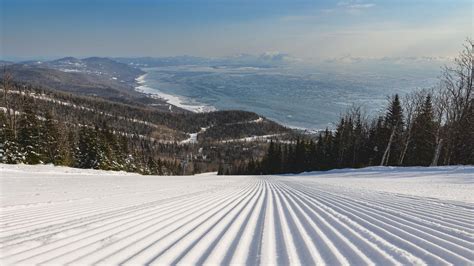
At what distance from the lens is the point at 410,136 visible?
114 ft

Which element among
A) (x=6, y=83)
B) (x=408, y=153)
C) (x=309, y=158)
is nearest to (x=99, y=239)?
(x=6, y=83)

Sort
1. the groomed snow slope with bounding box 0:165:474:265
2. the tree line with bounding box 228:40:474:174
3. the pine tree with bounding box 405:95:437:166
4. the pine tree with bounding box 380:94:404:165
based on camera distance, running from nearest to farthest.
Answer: the groomed snow slope with bounding box 0:165:474:265 → the tree line with bounding box 228:40:474:174 → the pine tree with bounding box 405:95:437:166 → the pine tree with bounding box 380:94:404:165

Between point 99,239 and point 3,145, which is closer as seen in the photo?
point 99,239

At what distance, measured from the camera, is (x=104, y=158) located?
3678 centimetres

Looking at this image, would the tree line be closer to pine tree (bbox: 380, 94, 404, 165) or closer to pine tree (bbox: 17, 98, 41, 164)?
pine tree (bbox: 380, 94, 404, 165)

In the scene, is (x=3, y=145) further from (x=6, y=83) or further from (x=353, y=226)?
(x=353, y=226)

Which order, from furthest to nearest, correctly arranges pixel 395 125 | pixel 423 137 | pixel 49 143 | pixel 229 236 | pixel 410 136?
pixel 395 125
pixel 423 137
pixel 410 136
pixel 49 143
pixel 229 236

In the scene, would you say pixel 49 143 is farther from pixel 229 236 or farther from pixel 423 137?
pixel 423 137

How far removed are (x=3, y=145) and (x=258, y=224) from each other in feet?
86.2

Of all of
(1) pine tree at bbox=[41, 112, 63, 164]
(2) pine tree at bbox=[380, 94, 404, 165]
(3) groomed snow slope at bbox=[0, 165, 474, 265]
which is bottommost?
(3) groomed snow slope at bbox=[0, 165, 474, 265]

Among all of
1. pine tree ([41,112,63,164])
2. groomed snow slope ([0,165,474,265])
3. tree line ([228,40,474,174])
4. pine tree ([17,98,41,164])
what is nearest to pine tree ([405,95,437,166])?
tree line ([228,40,474,174])

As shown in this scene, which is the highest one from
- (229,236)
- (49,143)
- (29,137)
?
(29,137)

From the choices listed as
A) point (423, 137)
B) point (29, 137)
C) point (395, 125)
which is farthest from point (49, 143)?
point (423, 137)

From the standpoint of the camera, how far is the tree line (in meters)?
25.4
